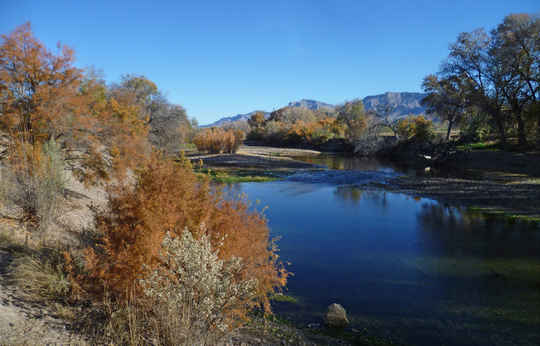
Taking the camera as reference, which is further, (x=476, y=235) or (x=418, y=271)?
(x=476, y=235)

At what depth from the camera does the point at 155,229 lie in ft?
14.3

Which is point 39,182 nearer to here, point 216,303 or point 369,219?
point 216,303

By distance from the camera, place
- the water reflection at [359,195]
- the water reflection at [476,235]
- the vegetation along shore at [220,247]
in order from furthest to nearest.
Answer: the water reflection at [359,195], the water reflection at [476,235], the vegetation along shore at [220,247]

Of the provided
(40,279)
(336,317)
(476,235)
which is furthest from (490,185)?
(40,279)

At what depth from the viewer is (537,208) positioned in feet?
43.4

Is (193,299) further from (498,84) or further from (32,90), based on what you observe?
(498,84)

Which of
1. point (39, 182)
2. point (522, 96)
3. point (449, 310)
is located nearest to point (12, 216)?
point (39, 182)

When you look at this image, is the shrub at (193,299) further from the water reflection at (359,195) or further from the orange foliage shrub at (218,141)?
the orange foliage shrub at (218,141)

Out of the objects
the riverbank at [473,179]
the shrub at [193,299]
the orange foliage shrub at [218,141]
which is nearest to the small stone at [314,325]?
the shrub at [193,299]

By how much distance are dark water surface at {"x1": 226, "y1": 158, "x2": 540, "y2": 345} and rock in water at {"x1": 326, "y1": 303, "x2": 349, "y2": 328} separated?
0.84 ft

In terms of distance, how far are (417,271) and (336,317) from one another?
3.73 meters

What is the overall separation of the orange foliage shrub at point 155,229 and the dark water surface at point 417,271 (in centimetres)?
204

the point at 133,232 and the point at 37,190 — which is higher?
the point at 37,190

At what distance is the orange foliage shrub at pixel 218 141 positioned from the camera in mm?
43031
